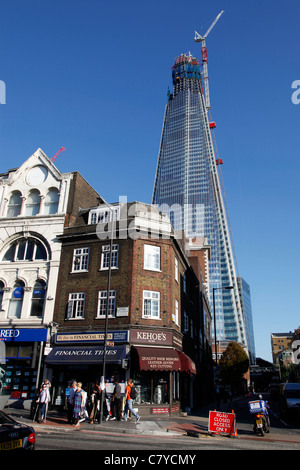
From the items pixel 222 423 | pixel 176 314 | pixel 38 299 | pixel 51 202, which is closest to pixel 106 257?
pixel 38 299

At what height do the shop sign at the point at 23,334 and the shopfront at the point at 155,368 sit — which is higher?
the shop sign at the point at 23,334

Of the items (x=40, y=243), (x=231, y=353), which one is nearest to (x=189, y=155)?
(x=231, y=353)

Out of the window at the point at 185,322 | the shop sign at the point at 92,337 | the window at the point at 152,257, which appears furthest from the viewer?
Answer: the window at the point at 185,322

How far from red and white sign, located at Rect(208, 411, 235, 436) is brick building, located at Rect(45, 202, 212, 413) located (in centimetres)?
641

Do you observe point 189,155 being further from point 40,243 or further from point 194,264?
point 40,243

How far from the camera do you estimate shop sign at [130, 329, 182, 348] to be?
22.4 metres

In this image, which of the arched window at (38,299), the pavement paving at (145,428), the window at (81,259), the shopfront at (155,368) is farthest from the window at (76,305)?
the pavement paving at (145,428)

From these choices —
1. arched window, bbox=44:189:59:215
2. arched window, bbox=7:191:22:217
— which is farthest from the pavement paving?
arched window, bbox=7:191:22:217

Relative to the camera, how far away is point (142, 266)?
24.6 m

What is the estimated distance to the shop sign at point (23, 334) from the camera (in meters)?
24.9

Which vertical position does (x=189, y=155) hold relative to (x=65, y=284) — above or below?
above

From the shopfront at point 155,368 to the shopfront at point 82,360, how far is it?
2.86 ft

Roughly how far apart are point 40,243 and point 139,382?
13.4 metres

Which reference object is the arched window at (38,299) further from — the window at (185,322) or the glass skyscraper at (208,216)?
the glass skyscraper at (208,216)
